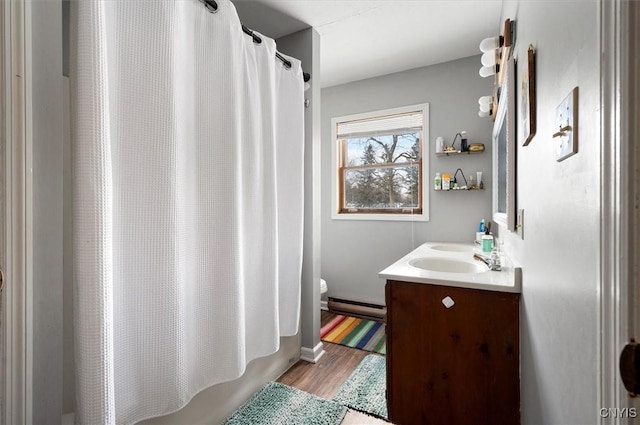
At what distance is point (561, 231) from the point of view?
Result: 0.64m

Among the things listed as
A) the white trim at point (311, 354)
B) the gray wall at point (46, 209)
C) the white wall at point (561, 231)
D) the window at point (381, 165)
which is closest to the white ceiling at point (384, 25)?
the window at point (381, 165)

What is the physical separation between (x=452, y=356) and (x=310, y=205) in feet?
4.00

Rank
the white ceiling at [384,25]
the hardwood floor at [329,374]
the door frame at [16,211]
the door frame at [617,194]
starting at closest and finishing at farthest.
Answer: the door frame at [617,194] < the door frame at [16,211] < the hardwood floor at [329,374] < the white ceiling at [384,25]

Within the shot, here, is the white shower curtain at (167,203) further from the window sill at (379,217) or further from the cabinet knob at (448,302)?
the window sill at (379,217)

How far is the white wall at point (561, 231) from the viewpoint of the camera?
1.54 ft

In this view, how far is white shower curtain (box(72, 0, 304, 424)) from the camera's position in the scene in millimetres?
797

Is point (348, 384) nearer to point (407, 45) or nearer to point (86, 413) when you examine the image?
point (86, 413)

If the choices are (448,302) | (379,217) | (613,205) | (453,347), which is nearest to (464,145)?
(379,217)

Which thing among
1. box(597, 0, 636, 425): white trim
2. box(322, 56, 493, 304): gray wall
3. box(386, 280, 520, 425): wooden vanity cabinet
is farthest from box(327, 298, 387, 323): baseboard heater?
box(597, 0, 636, 425): white trim

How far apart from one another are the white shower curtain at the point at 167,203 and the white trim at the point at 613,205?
3.56 ft

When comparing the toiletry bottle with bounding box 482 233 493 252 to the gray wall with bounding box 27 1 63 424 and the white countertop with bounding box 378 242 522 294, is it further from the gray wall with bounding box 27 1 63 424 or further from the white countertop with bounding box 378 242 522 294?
the gray wall with bounding box 27 1 63 424

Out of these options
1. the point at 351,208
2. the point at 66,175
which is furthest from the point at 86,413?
the point at 351,208

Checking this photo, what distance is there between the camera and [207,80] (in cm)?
120

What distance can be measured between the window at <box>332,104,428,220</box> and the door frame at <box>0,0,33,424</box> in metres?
2.45
